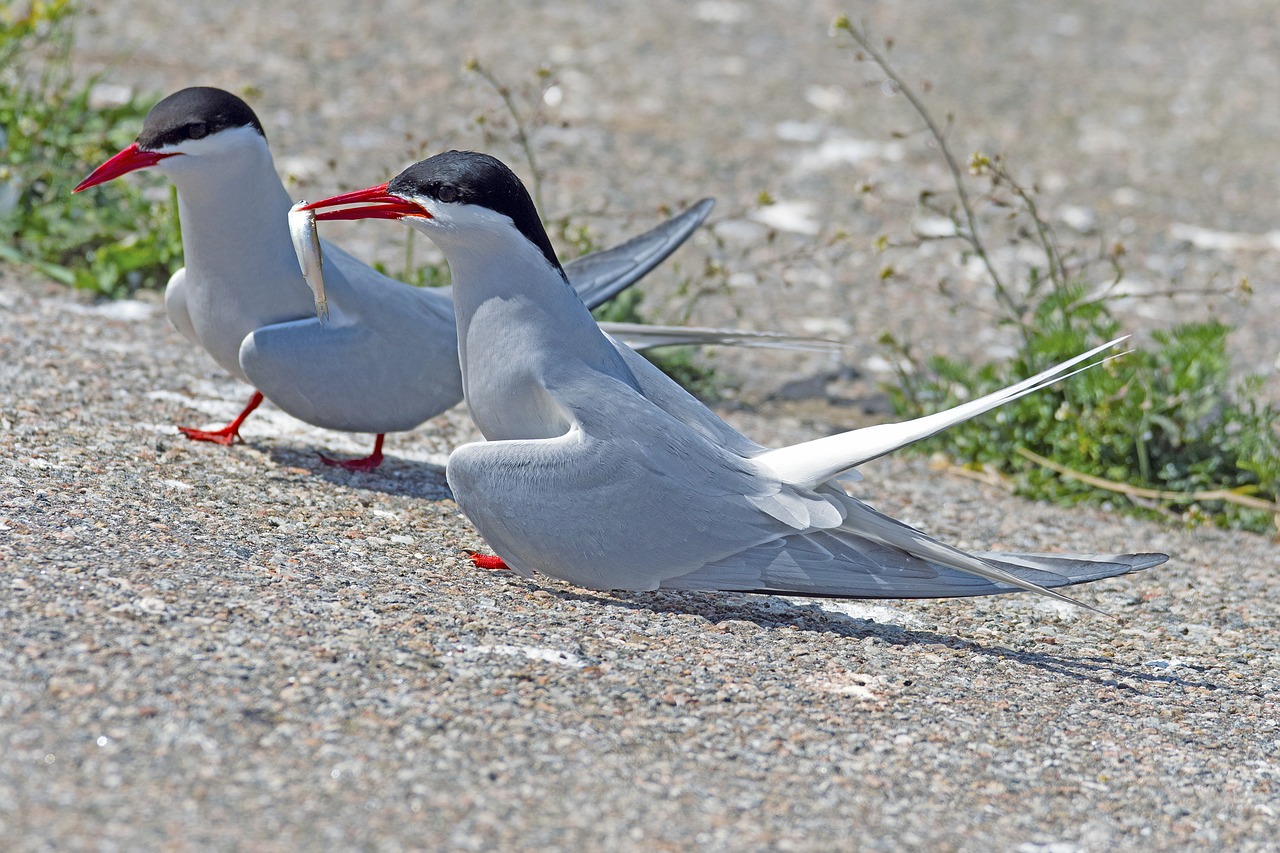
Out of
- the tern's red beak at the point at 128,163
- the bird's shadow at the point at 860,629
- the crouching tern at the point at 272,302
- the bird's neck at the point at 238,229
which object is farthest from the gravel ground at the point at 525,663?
the tern's red beak at the point at 128,163

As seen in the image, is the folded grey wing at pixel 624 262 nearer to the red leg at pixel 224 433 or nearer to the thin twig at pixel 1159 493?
the red leg at pixel 224 433

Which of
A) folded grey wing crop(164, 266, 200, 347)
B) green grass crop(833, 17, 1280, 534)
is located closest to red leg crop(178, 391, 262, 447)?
folded grey wing crop(164, 266, 200, 347)

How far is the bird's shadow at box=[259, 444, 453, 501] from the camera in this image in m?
3.39

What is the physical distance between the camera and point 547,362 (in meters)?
2.77

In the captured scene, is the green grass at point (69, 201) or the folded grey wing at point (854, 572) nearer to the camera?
the folded grey wing at point (854, 572)

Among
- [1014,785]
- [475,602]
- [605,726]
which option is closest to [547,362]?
[475,602]

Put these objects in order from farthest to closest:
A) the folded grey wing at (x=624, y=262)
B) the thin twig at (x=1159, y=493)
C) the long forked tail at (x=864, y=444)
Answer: the thin twig at (x=1159, y=493) → the folded grey wing at (x=624, y=262) → the long forked tail at (x=864, y=444)

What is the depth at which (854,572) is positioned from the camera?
269 centimetres

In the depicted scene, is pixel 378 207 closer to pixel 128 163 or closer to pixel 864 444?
pixel 128 163

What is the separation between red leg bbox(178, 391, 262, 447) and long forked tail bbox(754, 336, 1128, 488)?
1.42 m

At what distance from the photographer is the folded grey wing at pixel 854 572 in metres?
2.65

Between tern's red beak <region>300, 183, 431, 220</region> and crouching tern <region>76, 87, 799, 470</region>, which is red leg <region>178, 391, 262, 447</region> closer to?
crouching tern <region>76, 87, 799, 470</region>

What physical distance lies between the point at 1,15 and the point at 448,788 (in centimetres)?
466

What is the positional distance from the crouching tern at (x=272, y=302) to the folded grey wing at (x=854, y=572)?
32.7 inches
